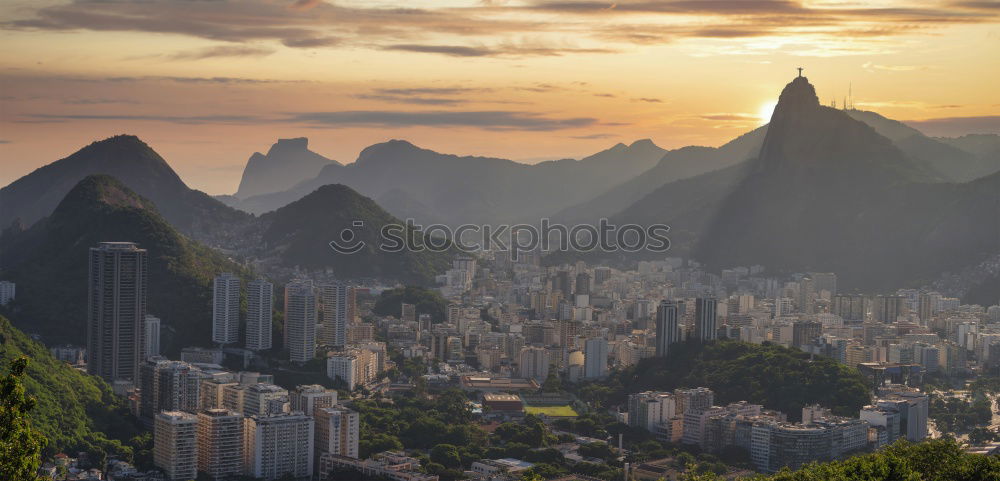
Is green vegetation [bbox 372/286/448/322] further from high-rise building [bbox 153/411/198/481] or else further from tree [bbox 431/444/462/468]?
high-rise building [bbox 153/411/198/481]

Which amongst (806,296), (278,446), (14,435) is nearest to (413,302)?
(806,296)

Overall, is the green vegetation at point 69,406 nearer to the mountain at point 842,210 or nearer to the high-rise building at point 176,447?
the high-rise building at point 176,447

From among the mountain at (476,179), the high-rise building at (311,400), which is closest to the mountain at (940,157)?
the mountain at (476,179)

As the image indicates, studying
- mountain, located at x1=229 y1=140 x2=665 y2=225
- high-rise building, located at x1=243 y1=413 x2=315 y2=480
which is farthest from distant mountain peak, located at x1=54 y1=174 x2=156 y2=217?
mountain, located at x1=229 y1=140 x2=665 y2=225

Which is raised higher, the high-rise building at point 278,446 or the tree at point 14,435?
the tree at point 14,435

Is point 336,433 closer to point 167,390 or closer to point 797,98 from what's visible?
point 167,390

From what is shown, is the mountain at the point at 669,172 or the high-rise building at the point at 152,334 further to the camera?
the mountain at the point at 669,172
